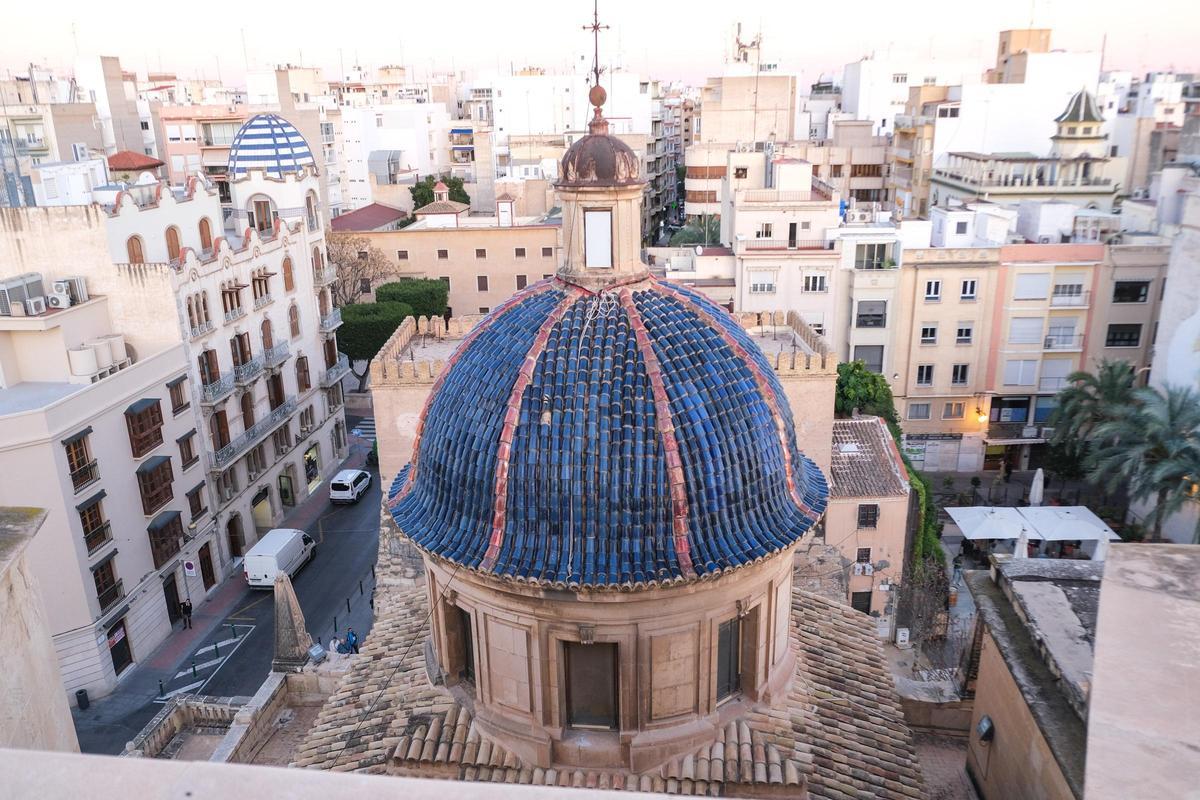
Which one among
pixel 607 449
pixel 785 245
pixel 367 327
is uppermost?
pixel 607 449

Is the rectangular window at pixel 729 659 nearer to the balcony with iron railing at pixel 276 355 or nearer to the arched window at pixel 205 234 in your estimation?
the balcony with iron railing at pixel 276 355

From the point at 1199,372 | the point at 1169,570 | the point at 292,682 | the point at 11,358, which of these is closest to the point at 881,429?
the point at 1199,372

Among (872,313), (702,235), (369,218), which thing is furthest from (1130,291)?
(369,218)

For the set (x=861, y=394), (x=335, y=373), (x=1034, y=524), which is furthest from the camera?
(x=335, y=373)

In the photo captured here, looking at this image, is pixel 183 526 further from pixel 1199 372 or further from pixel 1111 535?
pixel 1199 372

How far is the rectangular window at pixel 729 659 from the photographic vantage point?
13.3 meters

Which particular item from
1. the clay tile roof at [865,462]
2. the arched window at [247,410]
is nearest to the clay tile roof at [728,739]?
the clay tile roof at [865,462]

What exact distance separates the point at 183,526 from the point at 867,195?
191 ft

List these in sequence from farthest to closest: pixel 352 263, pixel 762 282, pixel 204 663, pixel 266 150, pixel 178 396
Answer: pixel 352 263 → pixel 266 150 → pixel 762 282 → pixel 178 396 → pixel 204 663

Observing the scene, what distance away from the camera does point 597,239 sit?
1346cm

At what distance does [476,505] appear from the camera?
12.7m

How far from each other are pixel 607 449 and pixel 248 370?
29.3m

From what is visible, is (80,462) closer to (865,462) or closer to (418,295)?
(865,462)

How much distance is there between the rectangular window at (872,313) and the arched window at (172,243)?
29.7 m
